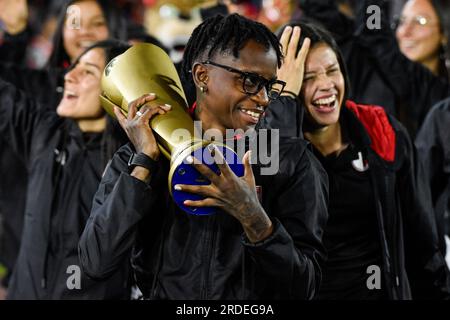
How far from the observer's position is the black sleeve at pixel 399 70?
3934 mm

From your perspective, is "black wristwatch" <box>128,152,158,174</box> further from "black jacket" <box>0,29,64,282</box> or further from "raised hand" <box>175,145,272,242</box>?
"black jacket" <box>0,29,64,282</box>

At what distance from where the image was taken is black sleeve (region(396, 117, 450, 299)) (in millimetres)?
2943

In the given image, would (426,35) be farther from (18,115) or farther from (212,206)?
(212,206)

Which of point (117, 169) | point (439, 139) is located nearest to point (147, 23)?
point (439, 139)

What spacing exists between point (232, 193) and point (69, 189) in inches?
53.2

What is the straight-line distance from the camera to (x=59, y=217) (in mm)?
3107

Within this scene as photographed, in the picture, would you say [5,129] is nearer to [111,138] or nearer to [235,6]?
[111,138]

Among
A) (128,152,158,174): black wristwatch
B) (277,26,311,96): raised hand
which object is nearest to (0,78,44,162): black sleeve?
(277,26,311,96): raised hand

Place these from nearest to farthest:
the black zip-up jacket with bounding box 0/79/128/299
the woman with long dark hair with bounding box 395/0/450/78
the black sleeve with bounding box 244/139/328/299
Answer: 1. the black sleeve with bounding box 244/139/328/299
2. the black zip-up jacket with bounding box 0/79/128/299
3. the woman with long dark hair with bounding box 395/0/450/78

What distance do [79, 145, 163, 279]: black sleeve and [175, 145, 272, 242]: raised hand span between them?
0.18 metres

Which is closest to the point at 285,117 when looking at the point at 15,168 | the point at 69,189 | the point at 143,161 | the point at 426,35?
the point at 143,161

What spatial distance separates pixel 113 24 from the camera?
4129mm

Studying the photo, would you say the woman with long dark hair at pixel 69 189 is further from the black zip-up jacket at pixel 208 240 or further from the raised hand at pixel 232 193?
the raised hand at pixel 232 193
